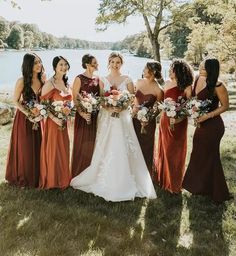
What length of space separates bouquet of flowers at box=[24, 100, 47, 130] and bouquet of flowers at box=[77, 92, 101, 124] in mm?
A: 735

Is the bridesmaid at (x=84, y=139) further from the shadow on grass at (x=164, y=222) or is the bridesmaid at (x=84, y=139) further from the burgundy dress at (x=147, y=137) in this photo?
the shadow on grass at (x=164, y=222)

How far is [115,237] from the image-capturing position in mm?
6215

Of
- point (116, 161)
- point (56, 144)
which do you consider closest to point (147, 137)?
point (116, 161)

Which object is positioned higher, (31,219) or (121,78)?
(121,78)

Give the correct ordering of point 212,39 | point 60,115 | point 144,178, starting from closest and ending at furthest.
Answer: point 60,115 < point 144,178 < point 212,39

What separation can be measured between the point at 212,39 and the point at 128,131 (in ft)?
63.3

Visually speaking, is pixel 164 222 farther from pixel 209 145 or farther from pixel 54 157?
pixel 54 157

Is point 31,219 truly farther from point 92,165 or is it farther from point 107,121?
point 107,121

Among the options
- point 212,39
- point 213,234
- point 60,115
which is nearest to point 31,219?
point 60,115

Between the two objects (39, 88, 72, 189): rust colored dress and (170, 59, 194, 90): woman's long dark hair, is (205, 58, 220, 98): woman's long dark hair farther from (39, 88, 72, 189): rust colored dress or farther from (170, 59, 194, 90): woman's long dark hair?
(39, 88, 72, 189): rust colored dress

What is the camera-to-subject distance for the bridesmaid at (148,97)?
7.94 m

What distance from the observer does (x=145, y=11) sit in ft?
102

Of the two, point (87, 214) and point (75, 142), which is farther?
point (75, 142)

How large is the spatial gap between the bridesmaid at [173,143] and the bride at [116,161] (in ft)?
1.83
